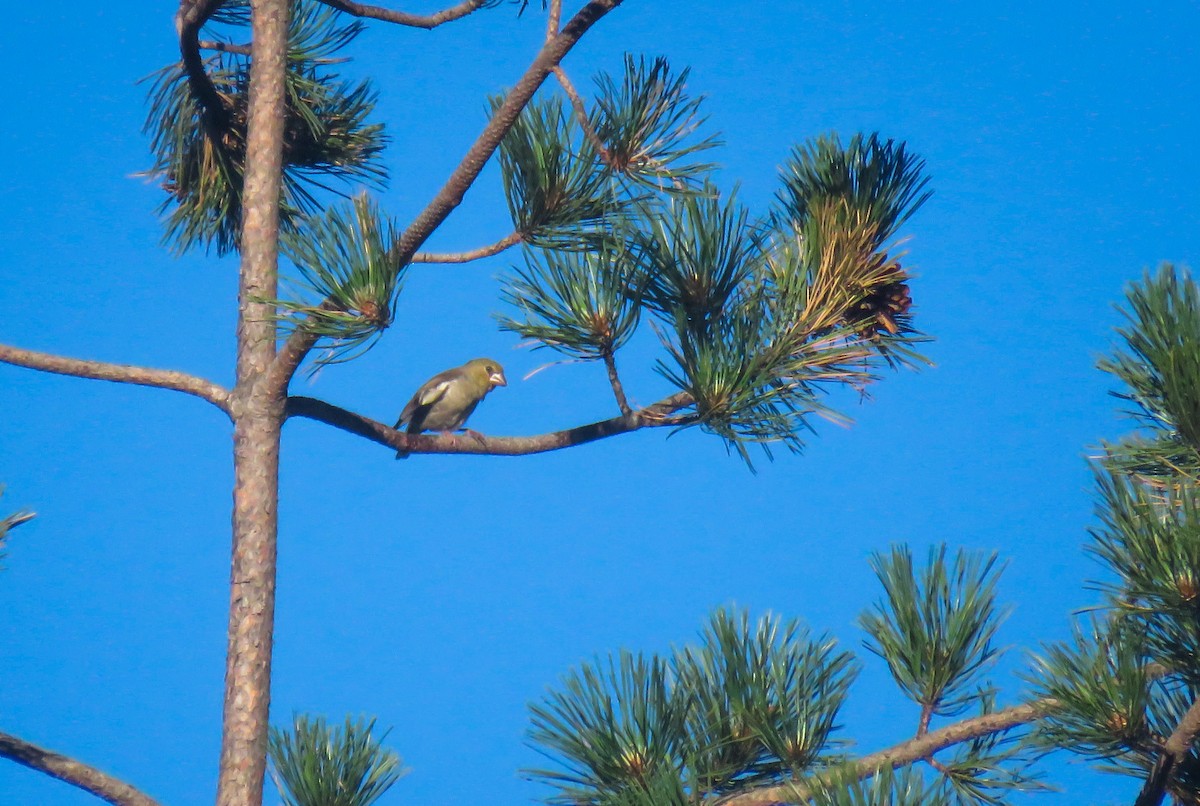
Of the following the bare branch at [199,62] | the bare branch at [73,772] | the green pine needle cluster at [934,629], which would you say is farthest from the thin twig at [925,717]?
the bare branch at [199,62]

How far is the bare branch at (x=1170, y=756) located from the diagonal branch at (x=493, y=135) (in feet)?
4.06

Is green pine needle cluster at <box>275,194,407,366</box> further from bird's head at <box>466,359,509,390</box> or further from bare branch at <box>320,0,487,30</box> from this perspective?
bird's head at <box>466,359,509,390</box>

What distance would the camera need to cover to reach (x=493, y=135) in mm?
1931

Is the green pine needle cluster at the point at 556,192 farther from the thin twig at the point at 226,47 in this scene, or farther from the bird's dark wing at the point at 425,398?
the bird's dark wing at the point at 425,398

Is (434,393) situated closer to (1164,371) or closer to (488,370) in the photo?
(488,370)

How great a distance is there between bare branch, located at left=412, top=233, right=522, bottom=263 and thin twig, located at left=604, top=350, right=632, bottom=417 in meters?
0.31

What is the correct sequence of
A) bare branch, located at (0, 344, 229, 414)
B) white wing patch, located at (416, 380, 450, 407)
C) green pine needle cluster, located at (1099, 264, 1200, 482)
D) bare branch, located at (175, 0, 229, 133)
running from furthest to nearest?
white wing patch, located at (416, 380, 450, 407) < bare branch, located at (175, 0, 229, 133) < bare branch, located at (0, 344, 229, 414) < green pine needle cluster, located at (1099, 264, 1200, 482)

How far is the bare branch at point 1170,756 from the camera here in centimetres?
155

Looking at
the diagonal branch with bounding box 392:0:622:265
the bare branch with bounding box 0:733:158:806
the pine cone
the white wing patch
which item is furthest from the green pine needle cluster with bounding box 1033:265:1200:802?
the white wing patch

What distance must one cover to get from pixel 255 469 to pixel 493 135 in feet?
2.30

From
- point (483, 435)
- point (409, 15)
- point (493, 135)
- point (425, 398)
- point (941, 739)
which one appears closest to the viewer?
point (941, 739)

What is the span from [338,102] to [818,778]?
2107 mm

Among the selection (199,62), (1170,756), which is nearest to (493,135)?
(199,62)

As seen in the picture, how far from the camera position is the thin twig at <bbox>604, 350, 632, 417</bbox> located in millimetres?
2010
